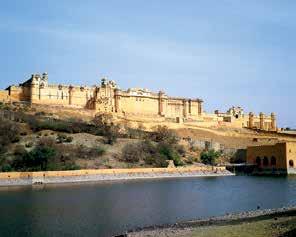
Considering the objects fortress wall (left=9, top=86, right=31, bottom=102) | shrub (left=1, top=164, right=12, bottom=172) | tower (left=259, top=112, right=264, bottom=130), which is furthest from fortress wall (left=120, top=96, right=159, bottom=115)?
shrub (left=1, top=164, right=12, bottom=172)

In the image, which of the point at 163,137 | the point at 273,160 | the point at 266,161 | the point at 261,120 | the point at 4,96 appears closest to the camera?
the point at 273,160

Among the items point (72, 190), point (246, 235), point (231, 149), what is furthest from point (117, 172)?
point (246, 235)

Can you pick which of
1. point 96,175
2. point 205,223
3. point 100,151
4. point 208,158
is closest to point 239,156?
point 208,158

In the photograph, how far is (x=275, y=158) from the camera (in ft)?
190

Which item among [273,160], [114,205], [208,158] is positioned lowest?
[114,205]

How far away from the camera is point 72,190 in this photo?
34.0 m

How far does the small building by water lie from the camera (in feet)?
184

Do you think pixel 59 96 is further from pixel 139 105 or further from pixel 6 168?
pixel 6 168

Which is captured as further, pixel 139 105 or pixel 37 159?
pixel 139 105

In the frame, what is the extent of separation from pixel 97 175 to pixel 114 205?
56.5ft

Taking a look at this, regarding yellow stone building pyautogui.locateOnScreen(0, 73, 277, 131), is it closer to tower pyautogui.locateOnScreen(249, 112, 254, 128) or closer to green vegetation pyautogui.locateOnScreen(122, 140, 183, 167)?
tower pyautogui.locateOnScreen(249, 112, 254, 128)

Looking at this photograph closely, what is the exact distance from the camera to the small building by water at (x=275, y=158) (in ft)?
184

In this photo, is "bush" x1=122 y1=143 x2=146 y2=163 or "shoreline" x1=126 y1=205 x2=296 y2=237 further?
"bush" x1=122 y1=143 x2=146 y2=163

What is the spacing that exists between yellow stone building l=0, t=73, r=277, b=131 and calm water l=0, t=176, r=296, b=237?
28.8 m
